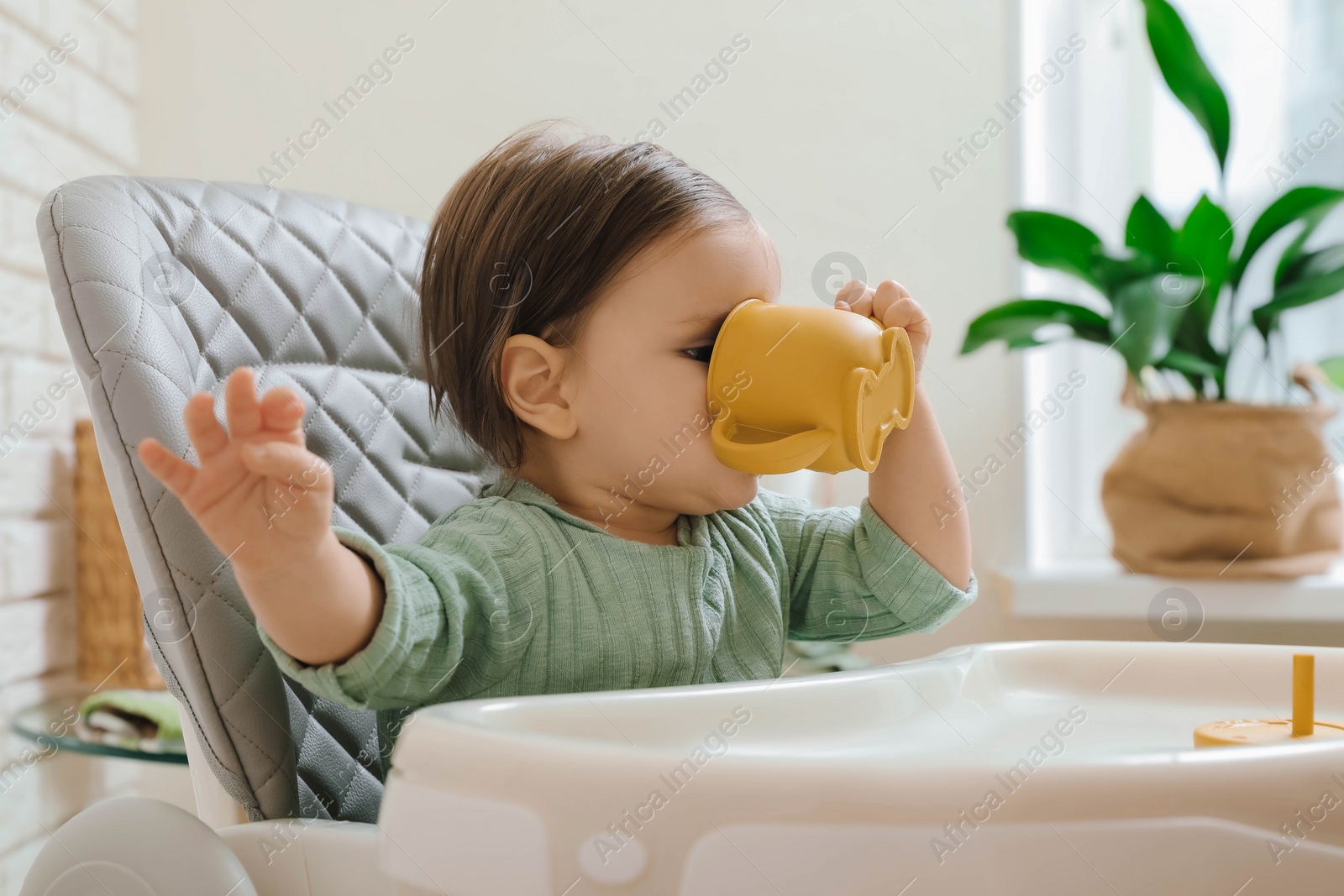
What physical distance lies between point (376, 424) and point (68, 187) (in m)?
0.23

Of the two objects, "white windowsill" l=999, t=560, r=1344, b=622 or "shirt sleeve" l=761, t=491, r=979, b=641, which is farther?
"white windowsill" l=999, t=560, r=1344, b=622

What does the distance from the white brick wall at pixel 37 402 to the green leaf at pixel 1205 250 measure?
1330 mm

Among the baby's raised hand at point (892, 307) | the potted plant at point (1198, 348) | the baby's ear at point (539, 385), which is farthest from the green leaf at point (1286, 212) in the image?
the baby's ear at point (539, 385)

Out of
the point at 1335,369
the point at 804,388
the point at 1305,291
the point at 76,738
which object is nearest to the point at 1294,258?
the point at 1305,291

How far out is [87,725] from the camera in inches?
40.8

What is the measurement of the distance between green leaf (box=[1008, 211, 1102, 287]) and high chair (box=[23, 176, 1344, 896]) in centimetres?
76

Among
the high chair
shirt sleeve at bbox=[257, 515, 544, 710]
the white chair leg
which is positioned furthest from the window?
the white chair leg

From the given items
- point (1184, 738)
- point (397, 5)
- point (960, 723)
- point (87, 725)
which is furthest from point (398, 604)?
point (397, 5)

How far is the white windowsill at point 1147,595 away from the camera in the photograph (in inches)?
49.9

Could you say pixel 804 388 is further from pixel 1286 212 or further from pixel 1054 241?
pixel 1286 212

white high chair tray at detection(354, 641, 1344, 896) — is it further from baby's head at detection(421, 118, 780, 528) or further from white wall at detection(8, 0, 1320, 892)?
white wall at detection(8, 0, 1320, 892)

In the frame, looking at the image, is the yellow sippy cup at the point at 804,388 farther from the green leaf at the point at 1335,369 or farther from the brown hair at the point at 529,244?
the green leaf at the point at 1335,369

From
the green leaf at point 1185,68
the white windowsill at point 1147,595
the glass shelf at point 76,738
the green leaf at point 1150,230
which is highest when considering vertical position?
the green leaf at point 1185,68

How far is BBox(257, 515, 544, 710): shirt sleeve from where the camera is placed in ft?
1.61
